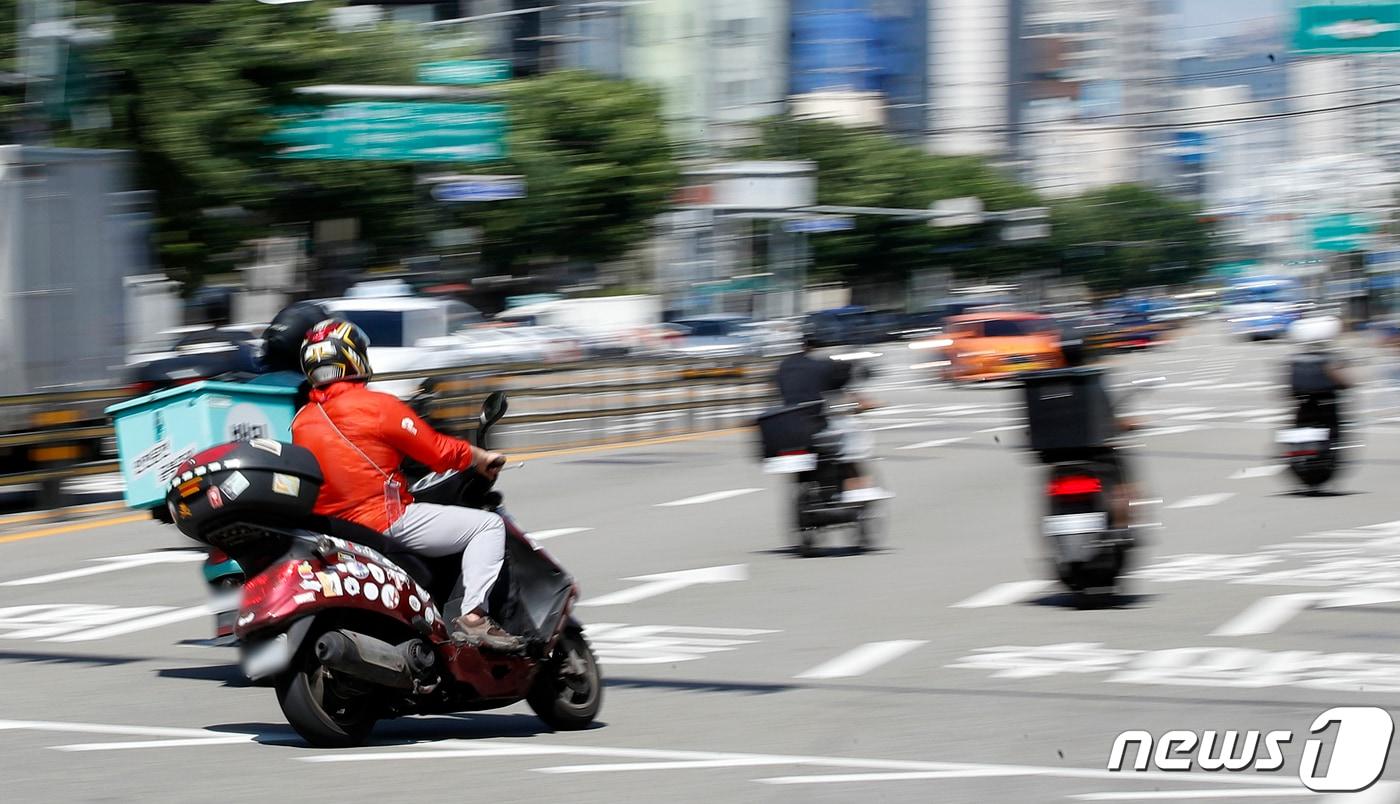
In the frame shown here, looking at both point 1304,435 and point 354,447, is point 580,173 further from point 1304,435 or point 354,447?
point 354,447

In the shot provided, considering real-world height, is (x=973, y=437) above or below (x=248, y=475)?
below

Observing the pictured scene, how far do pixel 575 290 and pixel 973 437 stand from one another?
5960cm

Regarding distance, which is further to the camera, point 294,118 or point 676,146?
point 676,146

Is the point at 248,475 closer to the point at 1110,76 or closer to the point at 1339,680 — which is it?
the point at 1339,680

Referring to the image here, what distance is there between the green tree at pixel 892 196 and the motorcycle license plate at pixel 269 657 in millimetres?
70464

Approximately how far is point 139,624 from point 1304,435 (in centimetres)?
1127

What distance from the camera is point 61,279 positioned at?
59.4 ft

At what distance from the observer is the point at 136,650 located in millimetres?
10227

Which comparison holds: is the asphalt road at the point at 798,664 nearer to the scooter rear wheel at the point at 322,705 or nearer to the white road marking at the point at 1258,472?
the scooter rear wheel at the point at 322,705

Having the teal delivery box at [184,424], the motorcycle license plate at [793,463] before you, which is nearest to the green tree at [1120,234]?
the motorcycle license plate at [793,463]

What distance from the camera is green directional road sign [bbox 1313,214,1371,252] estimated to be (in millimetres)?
Result: 81000

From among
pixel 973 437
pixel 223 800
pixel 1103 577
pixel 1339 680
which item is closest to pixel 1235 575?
pixel 1103 577

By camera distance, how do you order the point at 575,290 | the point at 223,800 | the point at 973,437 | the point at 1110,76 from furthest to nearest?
the point at 1110,76, the point at 575,290, the point at 973,437, the point at 223,800

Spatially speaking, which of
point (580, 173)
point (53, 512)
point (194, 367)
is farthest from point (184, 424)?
point (580, 173)
